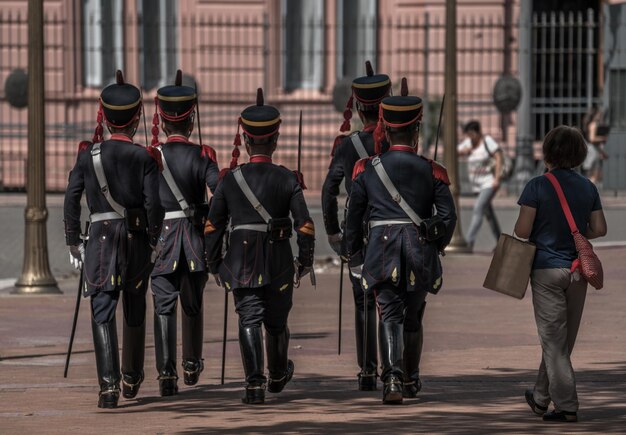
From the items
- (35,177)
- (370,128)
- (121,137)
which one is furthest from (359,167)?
(35,177)

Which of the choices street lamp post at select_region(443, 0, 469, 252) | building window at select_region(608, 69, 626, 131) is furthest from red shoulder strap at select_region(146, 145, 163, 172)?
building window at select_region(608, 69, 626, 131)

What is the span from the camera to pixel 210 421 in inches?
374

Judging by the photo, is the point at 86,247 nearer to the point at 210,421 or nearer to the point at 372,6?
the point at 210,421

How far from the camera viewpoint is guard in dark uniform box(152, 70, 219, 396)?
10805 mm

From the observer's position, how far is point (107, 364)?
10117mm

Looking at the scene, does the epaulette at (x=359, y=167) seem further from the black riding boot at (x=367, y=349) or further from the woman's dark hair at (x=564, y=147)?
the woman's dark hair at (x=564, y=147)

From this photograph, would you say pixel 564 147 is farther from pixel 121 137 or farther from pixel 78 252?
pixel 78 252

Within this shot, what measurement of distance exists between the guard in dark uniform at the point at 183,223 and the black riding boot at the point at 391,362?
139 cm

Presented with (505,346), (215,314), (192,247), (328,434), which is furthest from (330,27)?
(328,434)

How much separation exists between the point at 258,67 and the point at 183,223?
18.4m

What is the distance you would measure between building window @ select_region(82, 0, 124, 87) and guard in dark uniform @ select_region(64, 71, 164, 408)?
19553mm

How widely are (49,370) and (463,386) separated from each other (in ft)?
9.06

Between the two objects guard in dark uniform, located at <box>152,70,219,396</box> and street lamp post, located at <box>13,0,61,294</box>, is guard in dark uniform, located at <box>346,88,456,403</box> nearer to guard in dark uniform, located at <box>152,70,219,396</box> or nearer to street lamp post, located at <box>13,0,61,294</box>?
guard in dark uniform, located at <box>152,70,219,396</box>

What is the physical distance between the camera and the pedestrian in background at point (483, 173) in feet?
65.4
